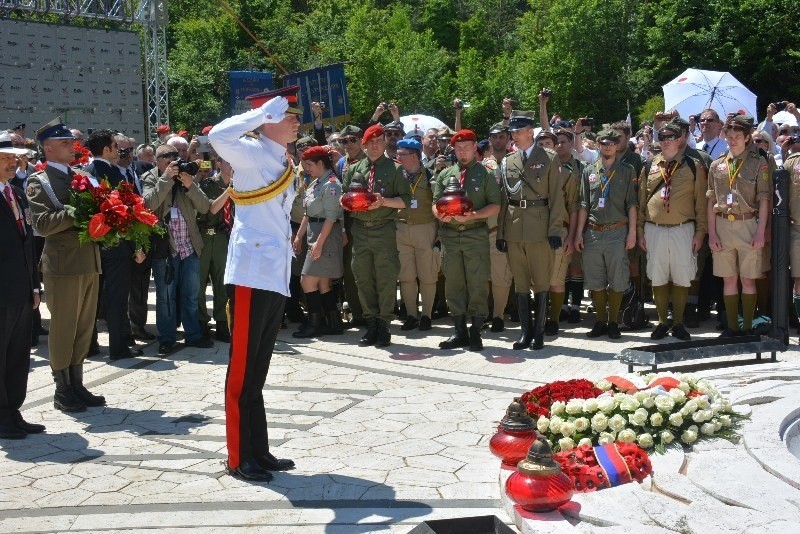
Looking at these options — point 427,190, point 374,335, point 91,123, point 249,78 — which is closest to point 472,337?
point 374,335

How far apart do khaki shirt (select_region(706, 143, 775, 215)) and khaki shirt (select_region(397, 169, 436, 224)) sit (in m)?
2.96

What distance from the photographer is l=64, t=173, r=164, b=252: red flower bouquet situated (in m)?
7.09

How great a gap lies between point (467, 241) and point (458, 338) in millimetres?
972

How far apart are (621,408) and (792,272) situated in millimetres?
4476

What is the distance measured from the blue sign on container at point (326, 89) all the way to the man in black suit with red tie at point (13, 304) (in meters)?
9.09

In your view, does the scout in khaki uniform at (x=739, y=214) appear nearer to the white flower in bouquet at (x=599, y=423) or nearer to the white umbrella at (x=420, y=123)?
the white flower in bouquet at (x=599, y=423)

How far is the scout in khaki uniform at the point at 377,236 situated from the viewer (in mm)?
9750

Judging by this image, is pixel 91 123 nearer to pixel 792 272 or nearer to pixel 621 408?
pixel 792 272

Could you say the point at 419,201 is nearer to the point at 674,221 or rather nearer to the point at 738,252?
the point at 674,221

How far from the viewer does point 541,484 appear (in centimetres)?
474

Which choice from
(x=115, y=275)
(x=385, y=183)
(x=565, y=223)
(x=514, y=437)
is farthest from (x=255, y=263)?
(x=565, y=223)

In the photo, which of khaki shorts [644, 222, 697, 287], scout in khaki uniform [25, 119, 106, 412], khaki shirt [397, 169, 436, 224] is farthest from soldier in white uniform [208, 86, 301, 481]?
khaki shorts [644, 222, 697, 287]

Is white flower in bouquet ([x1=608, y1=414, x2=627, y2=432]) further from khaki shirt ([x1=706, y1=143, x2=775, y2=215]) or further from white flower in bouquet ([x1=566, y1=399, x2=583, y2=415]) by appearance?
khaki shirt ([x1=706, y1=143, x2=775, y2=215])

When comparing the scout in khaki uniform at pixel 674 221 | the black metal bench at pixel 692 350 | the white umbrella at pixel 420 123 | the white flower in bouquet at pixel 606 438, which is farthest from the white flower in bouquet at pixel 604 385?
the white umbrella at pixel 420 123
